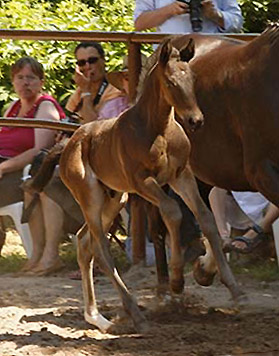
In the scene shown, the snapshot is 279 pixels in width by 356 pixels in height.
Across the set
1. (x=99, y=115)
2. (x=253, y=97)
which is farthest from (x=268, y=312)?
(x=99, y=115)

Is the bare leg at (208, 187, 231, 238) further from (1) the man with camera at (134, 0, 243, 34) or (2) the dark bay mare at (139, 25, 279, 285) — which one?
(2) the dark bay mare at (139, 25, 279, 285)

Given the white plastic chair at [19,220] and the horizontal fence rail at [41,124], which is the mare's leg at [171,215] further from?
the white plastic chair at [19,220]

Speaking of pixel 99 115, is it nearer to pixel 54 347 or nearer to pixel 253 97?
pixel 253 97

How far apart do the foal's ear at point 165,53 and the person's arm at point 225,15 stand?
200 centimetres

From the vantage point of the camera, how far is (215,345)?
5332 millimetres

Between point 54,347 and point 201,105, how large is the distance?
1.57 m

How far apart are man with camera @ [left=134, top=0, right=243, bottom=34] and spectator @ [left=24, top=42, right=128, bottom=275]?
47cm

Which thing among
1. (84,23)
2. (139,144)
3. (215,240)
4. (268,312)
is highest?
(84,23)

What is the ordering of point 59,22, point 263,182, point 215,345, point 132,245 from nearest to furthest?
1. point 215,345
2. point 263,182
3. point 132,245
4. point 59,22

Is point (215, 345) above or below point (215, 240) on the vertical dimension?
below

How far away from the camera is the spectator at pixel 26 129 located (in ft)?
26.1

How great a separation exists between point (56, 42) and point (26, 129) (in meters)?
1.96

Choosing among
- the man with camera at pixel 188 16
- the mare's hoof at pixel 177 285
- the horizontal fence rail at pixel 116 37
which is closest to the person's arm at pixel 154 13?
the man with camera at pixel 188 16

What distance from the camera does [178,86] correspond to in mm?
5289
